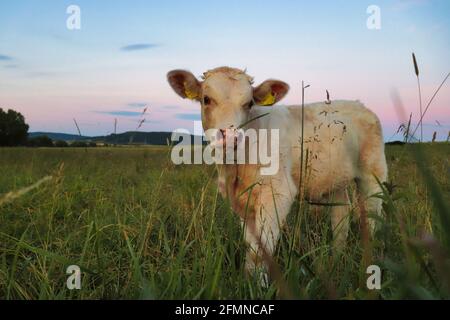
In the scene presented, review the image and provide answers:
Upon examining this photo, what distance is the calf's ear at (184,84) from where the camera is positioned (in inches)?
193

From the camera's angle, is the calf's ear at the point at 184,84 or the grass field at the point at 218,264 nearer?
the grass field at the point at 218,264

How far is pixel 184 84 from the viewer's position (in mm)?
4988

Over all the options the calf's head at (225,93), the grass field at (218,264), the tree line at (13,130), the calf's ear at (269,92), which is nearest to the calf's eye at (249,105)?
the calf's head at (225,93)

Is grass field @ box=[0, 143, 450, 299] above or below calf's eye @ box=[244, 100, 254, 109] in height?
below

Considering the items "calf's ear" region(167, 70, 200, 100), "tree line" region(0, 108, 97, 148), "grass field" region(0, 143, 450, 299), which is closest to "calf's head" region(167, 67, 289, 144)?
"calf's ear" region(167, 70, 200, 100)

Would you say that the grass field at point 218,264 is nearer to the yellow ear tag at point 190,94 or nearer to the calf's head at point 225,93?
the calf's head at point 225,93

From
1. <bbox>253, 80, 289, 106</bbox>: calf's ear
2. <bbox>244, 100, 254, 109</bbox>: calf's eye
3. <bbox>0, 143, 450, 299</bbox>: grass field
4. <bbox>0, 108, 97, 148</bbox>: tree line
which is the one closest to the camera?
<bbox>0, 143, 450, 299</bbox>: grass field

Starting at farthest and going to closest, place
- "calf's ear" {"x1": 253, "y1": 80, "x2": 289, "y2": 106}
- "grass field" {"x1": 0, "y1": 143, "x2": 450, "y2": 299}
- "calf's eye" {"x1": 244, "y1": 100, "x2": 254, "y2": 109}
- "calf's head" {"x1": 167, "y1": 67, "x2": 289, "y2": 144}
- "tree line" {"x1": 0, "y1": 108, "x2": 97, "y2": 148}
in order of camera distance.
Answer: "tree line" {"x1": 0, "y1": 108, "x2": 97, "y2": 148}, "calf's ear" {"x1": 253, "y1": 80, "x2": 289, "y2": 106}, "calf's eye" {"x1": 244, "y1": 100, "x2": 254, "y2": 109}, "calf's head" {"x1": 167, "y1": 67, "x2": 289, "y2": 144}, "grass field" {"x1": 0, "y1": 143, "x2": 450, "y2": 299}

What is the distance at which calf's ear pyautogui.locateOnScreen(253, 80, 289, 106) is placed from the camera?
16.0 ft

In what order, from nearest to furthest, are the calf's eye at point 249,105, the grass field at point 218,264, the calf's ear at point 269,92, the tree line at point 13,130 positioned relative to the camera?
1. the grass field at point 218,264
2. the calf's eye at point 249,105
3. the calf's ear at point 269,92
4. the tree line at point 13,130

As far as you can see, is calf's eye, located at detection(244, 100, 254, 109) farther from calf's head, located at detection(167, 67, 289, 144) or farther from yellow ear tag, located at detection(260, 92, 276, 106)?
yellow ear tag, located at detection(260, 92, 276, 106)

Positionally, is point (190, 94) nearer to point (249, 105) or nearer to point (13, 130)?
point (249, 105)
